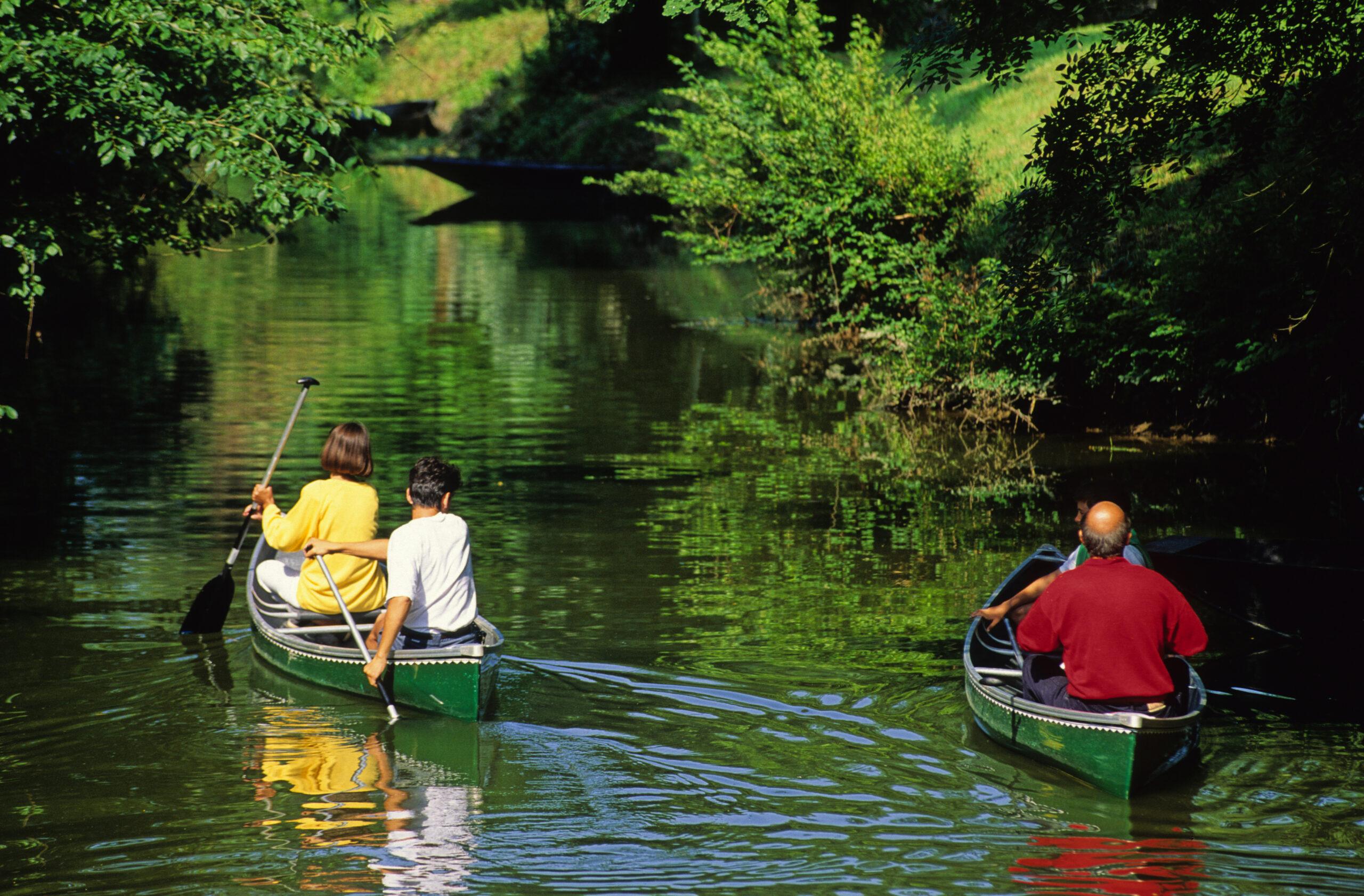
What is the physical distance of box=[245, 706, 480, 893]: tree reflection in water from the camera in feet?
21.0

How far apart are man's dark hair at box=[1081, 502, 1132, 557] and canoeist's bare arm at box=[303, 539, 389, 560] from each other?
4071mm

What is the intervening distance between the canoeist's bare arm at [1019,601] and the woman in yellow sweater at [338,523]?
3780 mm

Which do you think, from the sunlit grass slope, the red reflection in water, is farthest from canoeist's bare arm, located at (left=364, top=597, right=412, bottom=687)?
the sunlit grass slope

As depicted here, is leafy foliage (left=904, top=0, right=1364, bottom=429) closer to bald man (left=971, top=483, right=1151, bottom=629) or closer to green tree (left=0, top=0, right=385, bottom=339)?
bald man (left=971, top=483, right=1151, bottom=629)

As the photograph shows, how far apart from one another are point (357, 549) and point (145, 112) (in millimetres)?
4888

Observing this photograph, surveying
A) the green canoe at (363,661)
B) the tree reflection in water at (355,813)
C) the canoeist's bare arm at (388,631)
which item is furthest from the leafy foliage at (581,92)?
the tree reflection in water at (355,813)

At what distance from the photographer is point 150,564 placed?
39.5 feet

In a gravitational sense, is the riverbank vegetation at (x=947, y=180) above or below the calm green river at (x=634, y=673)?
above

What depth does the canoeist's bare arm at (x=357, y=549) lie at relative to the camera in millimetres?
8727

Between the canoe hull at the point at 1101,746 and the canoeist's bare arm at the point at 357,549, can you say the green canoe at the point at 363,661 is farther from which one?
the canoe hull at the point at 1101,746

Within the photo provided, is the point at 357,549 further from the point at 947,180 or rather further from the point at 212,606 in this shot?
the point at 947,180

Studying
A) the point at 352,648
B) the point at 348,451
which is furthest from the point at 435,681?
the point at 348,451

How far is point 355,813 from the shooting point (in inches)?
283

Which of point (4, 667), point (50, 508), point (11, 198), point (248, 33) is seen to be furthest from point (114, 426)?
point (4, 667)
